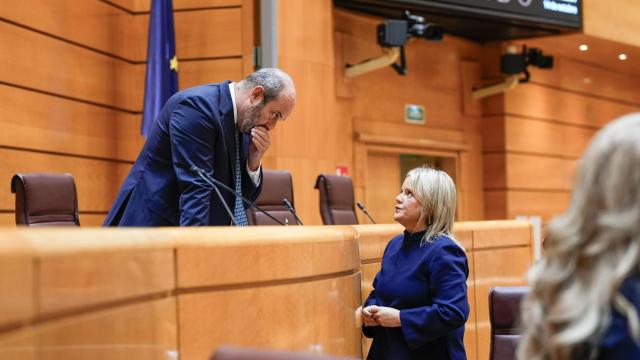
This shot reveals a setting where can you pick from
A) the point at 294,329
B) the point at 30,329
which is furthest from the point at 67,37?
the point at 30,329

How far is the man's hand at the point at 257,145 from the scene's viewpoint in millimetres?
2768

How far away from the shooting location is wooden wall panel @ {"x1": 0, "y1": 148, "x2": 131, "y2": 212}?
16.1 feet

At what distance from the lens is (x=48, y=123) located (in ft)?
17.3

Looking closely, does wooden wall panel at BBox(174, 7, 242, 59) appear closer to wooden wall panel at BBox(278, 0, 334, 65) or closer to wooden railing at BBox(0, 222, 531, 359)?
wooden wall panel at BBox(278, 0, 334, 65)

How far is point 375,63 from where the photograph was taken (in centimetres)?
707

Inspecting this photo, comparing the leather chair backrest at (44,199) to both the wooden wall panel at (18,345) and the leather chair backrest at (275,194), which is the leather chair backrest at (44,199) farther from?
the wooden wall panel at (18,345)

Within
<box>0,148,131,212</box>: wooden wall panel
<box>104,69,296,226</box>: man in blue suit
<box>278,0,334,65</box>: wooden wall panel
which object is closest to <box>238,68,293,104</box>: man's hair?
<box>104,69,296,226</box>: man in blue suit

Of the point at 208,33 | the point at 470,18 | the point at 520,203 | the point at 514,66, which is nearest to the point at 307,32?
the point at 208,33

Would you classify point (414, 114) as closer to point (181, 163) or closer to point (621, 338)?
point (181, 163)

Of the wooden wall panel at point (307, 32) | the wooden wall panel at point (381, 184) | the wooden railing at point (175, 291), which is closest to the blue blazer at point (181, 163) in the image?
the wooden railing at point (175, 291)

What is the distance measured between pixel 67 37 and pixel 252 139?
3168 mm

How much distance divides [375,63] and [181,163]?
4.70 m

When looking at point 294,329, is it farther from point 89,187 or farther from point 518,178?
point 518,178

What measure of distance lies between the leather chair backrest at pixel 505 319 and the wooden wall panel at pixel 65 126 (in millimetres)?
3213
